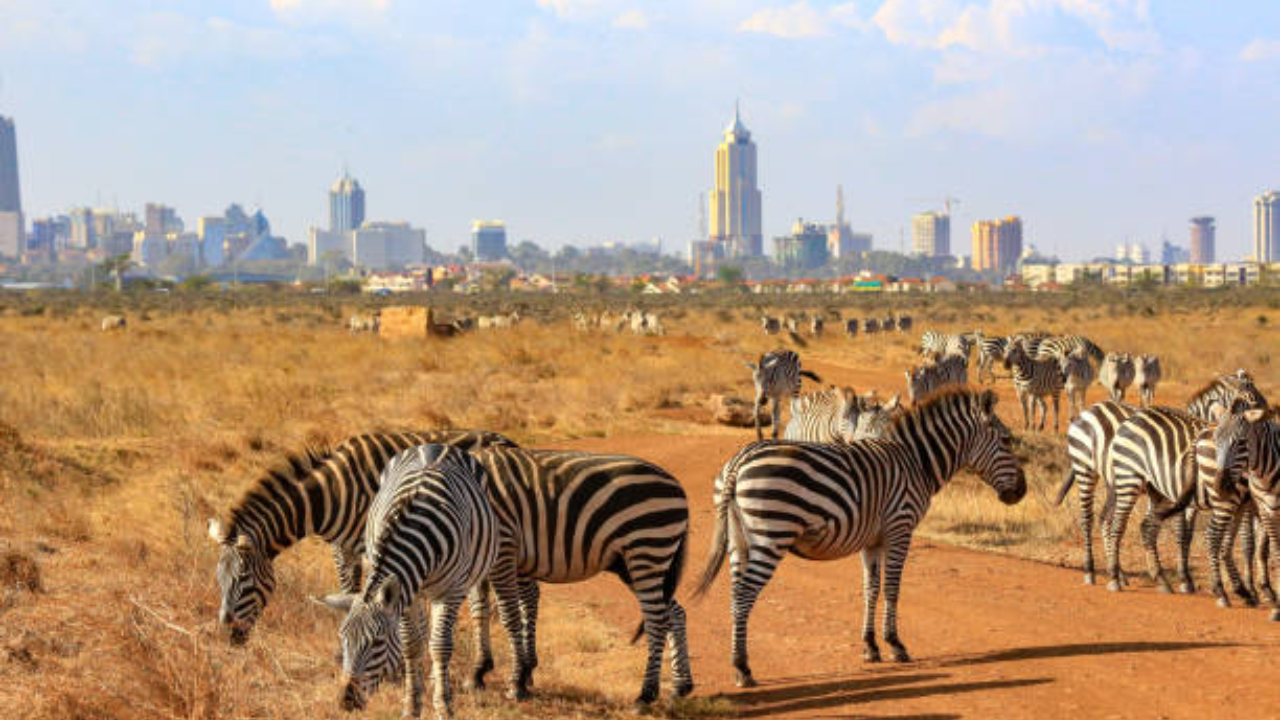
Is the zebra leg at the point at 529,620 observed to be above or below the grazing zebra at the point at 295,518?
below

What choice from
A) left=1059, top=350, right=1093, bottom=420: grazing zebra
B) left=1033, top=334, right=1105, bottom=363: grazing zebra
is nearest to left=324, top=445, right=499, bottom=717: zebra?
left=1059, top=350, right=1093, bottom=420: grazing zebra

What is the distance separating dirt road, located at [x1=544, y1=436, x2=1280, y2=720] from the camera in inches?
358

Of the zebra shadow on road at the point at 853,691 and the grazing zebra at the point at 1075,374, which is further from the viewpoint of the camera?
the grazing zebra at the point at 1075,374

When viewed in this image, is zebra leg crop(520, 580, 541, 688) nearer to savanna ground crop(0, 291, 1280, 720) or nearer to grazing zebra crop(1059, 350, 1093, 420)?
savanna ground crop(0, 291, 1280, 720)

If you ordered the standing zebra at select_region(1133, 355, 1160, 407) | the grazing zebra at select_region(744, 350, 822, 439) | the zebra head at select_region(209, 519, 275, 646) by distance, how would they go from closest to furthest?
the zebra head at select_region(209, 519, 275, 646) < the grazing zebra at select_region(744, 350, 822, 439) < the standing zebra at select_region(1133, 355, 1160, 407)

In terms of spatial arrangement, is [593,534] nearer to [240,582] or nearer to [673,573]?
[673,573]

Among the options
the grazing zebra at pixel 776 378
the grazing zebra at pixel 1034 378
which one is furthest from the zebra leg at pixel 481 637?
the grazing zebra at pixel 1034 378

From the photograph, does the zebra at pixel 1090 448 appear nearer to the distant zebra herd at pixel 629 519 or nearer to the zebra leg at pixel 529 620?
the distant zebra herd at pixel 629 519

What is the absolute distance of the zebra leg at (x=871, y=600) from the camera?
10.2 meters

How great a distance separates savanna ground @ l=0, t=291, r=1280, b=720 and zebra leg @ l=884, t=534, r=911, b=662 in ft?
0.84

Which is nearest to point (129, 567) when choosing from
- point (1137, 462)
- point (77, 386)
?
point (1137, 462)

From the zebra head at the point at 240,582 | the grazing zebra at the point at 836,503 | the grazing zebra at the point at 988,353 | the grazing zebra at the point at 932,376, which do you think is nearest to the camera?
the zebra head at the point at 240,582

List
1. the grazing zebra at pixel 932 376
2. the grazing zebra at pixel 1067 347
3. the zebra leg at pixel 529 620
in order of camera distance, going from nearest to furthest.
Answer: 1. the zebra leg at pixel 529 620
2. the grazing zebra at pixel 932 376
3. the grazing zebra at pixel 1067 347

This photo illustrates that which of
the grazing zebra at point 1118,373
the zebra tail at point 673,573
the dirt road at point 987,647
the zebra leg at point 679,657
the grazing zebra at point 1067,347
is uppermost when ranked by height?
the grazing zebra at point 1067,347
